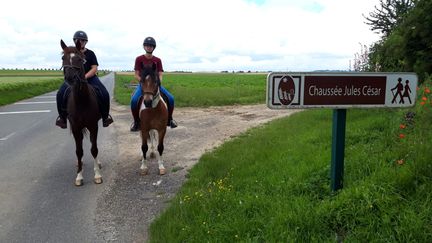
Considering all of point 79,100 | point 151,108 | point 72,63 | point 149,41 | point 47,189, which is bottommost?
point 47,189

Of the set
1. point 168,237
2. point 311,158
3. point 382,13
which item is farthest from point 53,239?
point 382,13

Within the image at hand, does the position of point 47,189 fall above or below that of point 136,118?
below

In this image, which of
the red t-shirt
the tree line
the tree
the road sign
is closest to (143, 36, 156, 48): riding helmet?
the red t-shirt

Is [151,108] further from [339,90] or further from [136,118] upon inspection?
[339,90]

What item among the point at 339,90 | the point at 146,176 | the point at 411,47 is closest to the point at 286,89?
the point at 339,90

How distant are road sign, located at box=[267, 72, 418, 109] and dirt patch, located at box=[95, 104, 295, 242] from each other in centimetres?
237

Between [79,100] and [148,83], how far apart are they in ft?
4.15

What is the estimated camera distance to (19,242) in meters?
3.91

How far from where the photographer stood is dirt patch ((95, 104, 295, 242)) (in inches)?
171

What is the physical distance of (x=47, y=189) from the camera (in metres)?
5.66

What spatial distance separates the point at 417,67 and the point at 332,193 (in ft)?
21.1

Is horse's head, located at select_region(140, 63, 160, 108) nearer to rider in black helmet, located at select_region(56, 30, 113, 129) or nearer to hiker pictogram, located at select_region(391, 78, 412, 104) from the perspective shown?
rider in black helmet, located at select_region(56, 30, 113, 129)

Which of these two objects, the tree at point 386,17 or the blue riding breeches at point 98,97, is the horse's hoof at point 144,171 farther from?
the tree at point 386,17

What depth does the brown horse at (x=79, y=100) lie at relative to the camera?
5.27 meters
